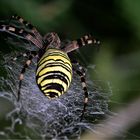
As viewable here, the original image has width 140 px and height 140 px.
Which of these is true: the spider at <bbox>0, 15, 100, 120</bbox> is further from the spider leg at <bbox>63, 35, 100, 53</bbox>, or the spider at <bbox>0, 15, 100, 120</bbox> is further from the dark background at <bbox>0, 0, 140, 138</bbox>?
the dark background at <bbox>0, 0, 140, 138</bbox>

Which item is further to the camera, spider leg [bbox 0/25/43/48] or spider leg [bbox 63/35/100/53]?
spider leg [bbox 63/35/100/53]

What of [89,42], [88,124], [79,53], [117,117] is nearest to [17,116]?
[88,124]

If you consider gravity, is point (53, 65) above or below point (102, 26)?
below

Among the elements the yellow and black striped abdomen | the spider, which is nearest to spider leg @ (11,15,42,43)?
the spider

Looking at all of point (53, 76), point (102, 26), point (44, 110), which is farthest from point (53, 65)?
point (102, 26)

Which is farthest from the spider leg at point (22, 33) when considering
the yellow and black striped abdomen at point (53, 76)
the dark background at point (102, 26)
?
the yellow and black striped abdomen at point (53, 76)

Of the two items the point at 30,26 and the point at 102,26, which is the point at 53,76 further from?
the point at 102,26
